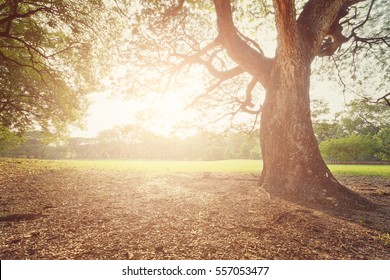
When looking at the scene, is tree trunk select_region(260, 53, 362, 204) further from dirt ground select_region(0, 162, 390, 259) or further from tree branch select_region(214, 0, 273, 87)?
dirt ground select_region(0, 162, 390, 259)

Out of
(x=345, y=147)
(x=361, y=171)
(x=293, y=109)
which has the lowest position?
(x=361, y=171)

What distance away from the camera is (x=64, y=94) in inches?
593

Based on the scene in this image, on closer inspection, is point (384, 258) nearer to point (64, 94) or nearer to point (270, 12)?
point (270, 12)

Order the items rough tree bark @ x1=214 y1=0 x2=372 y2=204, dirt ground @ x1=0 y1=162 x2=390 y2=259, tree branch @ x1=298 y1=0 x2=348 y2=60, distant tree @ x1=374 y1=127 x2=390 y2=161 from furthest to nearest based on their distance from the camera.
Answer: distant tree @ x1=374 y1=127 x2=390 y2=161, tree branch @ x1=298 y1=0 x2=348 y2=60, rough tree bark @ x1=214 y1=0 x2=372 y2=204, dirt ground @ x1=0 y1=162 x2=390 y2=259

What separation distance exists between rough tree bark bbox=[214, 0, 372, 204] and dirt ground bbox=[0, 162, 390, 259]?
96 cm

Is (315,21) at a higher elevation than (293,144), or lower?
higher

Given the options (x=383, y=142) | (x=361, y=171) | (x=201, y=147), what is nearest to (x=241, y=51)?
(x=361, y=171)

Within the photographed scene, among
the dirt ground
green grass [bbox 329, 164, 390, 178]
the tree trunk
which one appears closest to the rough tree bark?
the tree trunk

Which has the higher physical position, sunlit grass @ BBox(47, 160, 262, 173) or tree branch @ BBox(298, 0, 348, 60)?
tree branch @ BBox(298, 0, 348, 60)

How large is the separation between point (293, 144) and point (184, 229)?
426cm

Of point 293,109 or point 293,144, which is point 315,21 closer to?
point 293,109

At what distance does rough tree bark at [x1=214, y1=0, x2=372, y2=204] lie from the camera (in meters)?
5.64

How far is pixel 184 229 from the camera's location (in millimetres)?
3426

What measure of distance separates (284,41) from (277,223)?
502 cm
